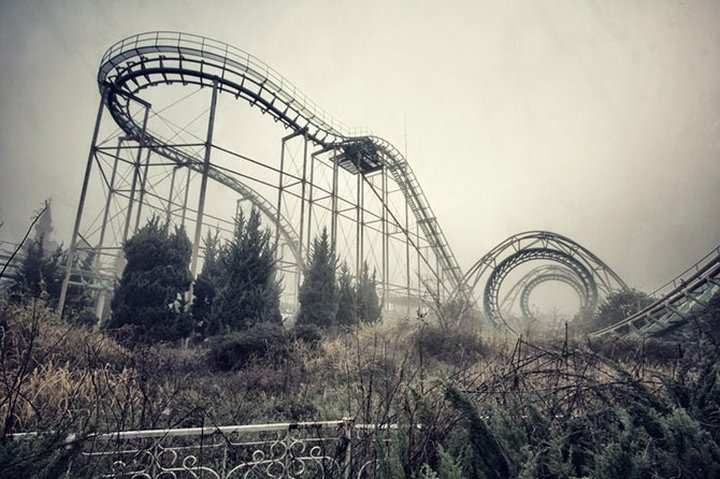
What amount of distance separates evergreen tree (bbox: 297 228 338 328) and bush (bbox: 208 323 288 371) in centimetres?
642

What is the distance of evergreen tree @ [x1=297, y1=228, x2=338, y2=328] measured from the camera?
1548 centimetres

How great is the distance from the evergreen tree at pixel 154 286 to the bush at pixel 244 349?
412 cm

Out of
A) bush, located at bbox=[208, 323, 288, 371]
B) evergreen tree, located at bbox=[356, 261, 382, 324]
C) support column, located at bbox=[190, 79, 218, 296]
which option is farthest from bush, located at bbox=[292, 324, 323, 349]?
evergreen tree, located at bbox=[356, 261, 382, 324]

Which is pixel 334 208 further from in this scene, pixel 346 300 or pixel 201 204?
pixel 201 204

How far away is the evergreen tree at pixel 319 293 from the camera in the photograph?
15484mm

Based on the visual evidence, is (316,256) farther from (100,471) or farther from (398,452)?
(398,452)

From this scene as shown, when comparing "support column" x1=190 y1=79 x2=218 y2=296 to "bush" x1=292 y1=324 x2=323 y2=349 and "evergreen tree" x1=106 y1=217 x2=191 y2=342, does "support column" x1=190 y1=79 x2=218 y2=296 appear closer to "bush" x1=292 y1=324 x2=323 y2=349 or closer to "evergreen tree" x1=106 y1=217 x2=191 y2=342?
"evergreen tree" x1=106 y1=217 x2=191 y2=342

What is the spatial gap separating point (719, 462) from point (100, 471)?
161 inches

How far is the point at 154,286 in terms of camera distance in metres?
12.0

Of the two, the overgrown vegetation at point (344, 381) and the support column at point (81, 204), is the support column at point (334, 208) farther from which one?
the support column at point (81, 204)

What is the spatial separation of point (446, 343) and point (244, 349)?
572cm

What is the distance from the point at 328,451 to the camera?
3244 millimetres

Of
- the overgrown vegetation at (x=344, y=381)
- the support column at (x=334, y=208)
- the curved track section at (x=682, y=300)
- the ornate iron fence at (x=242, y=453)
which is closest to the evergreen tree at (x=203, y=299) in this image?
the overgrown vegetation at (x=344, y=381)

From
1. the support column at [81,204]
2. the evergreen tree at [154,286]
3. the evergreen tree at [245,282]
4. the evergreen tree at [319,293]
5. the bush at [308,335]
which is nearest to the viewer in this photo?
the bush at [308,335]
